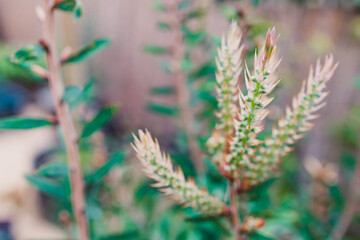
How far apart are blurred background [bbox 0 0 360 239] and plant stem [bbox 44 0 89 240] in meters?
0.06

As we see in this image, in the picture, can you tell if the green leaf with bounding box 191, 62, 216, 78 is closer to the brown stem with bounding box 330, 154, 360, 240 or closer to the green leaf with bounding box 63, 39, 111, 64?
the green leaf with bounding box 63, 39, 111, 64

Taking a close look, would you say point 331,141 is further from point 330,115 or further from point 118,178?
point 118,178

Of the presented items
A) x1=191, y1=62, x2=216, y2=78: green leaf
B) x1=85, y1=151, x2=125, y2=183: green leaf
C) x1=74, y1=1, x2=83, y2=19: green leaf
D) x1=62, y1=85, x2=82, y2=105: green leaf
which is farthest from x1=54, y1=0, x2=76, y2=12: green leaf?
x1=191, y1=62, x2=216, y2=78: green leaf

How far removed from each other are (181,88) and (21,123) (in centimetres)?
51

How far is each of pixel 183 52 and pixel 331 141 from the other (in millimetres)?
1371

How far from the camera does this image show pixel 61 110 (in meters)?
0.45

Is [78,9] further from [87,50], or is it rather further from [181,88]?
[181,88]

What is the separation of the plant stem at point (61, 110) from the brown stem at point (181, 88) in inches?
16.8

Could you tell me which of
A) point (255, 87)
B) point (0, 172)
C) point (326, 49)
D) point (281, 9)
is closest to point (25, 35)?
point (0, 172)

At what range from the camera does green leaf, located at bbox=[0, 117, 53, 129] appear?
1.39ft

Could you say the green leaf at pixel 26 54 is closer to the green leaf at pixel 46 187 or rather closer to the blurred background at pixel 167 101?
the blurred background at pixel 167 101

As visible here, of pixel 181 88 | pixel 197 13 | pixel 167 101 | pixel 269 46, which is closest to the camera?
pixel 269 46

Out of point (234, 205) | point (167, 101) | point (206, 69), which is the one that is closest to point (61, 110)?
point (234, 205)

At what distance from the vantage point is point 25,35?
407 centimetres
